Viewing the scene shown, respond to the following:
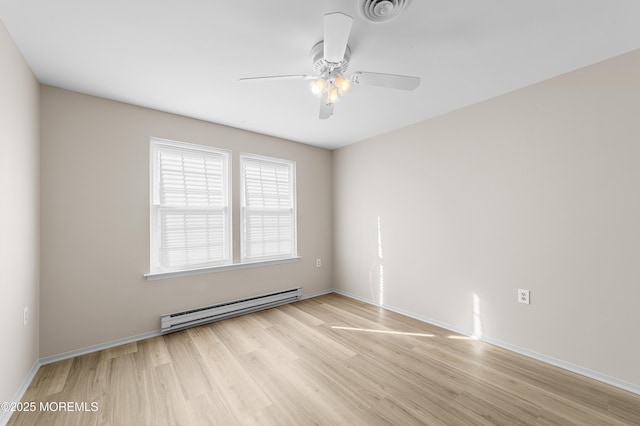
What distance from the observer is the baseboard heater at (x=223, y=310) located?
2.77m

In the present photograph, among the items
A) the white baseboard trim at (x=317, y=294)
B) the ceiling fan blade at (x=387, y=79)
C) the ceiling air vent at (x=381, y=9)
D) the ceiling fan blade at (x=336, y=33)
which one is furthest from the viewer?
the white baseboard trim at (x=317, y=294)

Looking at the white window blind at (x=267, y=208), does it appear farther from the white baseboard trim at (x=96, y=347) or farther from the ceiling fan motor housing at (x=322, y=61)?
the ceiling fan motor housing at (x=322, y=61)

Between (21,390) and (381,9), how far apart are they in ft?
11.3

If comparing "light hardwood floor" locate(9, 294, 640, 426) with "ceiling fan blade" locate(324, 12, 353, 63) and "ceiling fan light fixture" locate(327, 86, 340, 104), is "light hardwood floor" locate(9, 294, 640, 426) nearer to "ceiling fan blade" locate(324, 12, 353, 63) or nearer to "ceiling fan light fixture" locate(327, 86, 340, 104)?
"ceiling fan light fixture" locate(327, 86, 340, 104)

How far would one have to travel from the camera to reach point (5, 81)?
1.58m

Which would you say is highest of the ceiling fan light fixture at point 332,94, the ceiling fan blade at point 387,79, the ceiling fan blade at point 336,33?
the ceiling fan blade at point 336,33

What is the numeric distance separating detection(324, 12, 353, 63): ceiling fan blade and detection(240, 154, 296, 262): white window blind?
2.23m

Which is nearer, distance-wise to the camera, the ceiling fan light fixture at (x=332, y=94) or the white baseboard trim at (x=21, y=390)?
the white baseboard trim at (x=21, y=390)

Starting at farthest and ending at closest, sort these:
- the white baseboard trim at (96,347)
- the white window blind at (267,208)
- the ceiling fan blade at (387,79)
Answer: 1. the white window blind at (267,208)
2. the white baseboard trim at (96,347)
3. the ceiling fan blade at (387,79)

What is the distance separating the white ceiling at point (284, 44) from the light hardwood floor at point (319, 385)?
2.43 m

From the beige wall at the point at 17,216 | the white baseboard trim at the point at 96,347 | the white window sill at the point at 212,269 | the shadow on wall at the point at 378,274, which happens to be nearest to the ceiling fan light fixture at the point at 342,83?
the beige wall at the point at 17,216

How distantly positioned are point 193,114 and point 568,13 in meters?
3.21

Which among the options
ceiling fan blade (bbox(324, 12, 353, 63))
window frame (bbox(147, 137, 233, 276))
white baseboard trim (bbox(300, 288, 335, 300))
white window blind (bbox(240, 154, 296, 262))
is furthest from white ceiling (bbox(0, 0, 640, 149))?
white baseboard trim (bbox(300, 288, 335, 300))

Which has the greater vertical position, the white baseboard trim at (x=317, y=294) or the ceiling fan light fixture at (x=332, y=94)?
the ceiling fan light fixture at (x=332, y=94)
